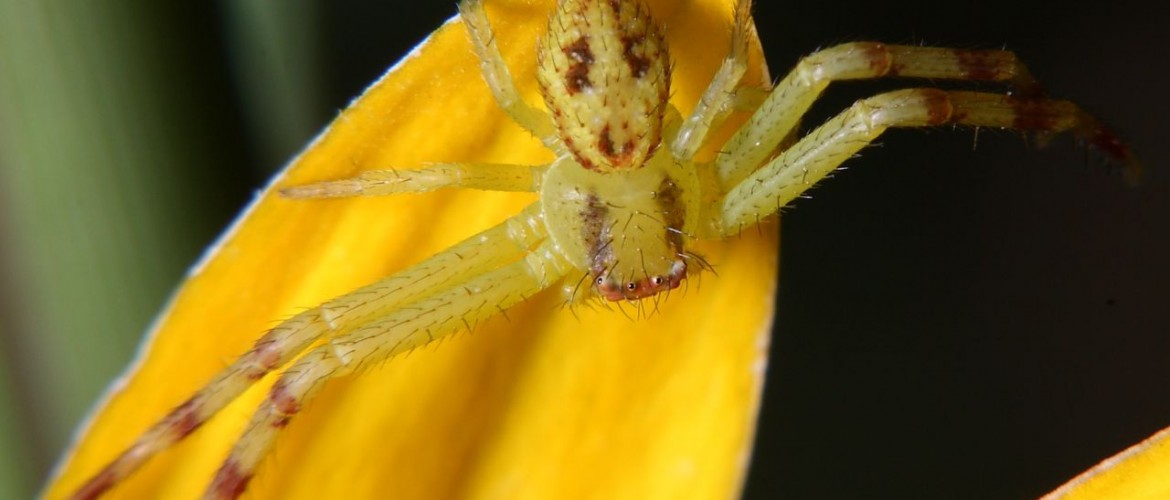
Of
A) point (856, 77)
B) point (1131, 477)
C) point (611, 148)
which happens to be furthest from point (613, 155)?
point (1131, 477)

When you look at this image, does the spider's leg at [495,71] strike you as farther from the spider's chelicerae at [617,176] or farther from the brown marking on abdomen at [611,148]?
the brown marking on abdomen at [611,148]

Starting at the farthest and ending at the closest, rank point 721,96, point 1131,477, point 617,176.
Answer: point 617,176 < point 721,96 < point 1131,477

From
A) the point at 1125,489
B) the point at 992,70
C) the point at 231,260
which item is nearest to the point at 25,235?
the point at 231,260

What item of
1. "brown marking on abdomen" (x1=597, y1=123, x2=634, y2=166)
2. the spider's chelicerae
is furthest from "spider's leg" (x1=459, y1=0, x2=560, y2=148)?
"brown marking on abdomen" (x1=597, y1=123, x2=634, y2=166)

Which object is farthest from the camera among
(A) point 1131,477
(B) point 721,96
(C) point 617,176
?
(C) point 617,176

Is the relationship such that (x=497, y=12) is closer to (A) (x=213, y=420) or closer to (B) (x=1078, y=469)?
(A) (x=213, y=420)

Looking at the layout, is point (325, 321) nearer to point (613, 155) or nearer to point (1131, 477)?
point (613, 155)
